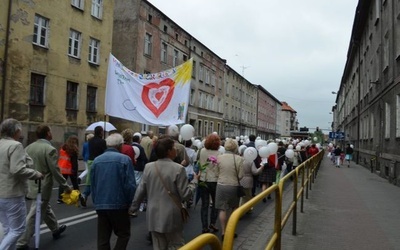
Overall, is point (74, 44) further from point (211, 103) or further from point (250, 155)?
point (211, 103)

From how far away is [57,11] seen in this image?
23.0m

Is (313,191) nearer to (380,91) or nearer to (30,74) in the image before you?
(380,91)

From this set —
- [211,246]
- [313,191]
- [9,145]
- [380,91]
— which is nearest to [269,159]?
[313,191]

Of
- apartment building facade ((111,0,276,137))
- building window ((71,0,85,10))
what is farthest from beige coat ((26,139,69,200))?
apartment building facade ((111,0,276,137))

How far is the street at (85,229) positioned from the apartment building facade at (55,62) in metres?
13.1

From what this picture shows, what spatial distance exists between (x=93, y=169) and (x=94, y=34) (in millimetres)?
23245

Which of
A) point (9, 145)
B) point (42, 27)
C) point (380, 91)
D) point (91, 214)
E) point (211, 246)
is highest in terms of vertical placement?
point (42, 27)

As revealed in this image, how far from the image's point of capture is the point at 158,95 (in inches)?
371

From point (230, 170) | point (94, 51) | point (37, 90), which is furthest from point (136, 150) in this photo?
point (94, 51)

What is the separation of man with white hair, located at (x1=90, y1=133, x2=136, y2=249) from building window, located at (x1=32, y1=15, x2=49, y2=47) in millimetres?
19141

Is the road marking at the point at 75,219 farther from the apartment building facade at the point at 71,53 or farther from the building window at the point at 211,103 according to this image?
the building window at the point at 211,103

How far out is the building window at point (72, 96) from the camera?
24.2 m

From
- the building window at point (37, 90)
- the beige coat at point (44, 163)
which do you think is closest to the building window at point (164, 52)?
the building window at point (37, 90)

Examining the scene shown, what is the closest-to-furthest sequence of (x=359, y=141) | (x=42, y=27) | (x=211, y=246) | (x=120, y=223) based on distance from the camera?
(x=211, y=246) → (x=120, y=223) → (x=42, y=27) → (x=359, y=141)
